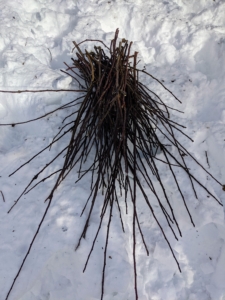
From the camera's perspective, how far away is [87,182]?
141 centimetres

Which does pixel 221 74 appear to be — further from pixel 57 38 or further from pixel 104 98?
pixel 57 38

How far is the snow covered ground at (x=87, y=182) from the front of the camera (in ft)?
3.78

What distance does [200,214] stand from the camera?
1.30m

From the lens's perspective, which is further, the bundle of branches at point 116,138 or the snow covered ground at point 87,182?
the bundle of branches at point 116,138

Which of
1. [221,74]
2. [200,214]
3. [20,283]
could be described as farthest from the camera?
[221,74]

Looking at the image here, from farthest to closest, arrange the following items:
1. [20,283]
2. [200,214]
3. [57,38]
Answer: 1. [57,38]
2. [200,214]
3. [20,283]

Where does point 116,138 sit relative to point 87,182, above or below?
above

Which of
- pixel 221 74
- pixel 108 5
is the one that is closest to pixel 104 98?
pixel 221 74

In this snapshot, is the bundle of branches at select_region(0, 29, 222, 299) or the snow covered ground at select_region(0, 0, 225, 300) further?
the bundle of branches at select_region(0, 29, 222, 299)

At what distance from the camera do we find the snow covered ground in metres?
1.15

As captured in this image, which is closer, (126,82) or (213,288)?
(213,288)

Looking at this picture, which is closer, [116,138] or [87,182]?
[116,138]

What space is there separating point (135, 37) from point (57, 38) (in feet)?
2.07

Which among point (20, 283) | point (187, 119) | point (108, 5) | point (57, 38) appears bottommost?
point (20, 283)
